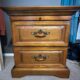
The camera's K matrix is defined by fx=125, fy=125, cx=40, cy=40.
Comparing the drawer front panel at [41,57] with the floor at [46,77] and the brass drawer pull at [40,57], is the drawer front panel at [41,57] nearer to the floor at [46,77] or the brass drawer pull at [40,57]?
the brass drawer pull at [40,57]

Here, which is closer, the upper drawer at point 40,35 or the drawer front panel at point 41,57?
the upper drawer at point 40,35

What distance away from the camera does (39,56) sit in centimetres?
121

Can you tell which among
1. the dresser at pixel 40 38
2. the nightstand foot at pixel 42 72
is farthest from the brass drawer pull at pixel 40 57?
the nightstand foot at pixel 42 72

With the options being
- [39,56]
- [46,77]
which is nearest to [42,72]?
[46,77]

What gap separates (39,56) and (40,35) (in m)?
0.22

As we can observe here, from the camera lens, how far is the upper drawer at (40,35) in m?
1.10

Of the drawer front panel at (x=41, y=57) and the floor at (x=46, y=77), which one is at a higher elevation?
the drawer front panel at (x=41, y=57)

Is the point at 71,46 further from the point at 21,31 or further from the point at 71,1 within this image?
the point at 21,31

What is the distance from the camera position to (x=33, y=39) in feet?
3.73

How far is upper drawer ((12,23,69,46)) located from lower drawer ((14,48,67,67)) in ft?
0.25

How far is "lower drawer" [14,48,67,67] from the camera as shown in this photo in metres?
1.19

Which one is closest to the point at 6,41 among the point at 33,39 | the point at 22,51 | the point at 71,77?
the point at 22,51

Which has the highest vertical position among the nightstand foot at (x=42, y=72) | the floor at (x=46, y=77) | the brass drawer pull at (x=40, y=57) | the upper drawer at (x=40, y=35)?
the upper drawer at (x=40, y=35)

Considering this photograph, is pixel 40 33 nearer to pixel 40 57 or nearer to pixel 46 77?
pixel 40 57
